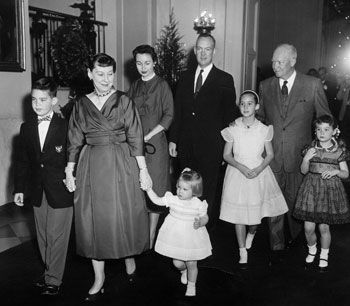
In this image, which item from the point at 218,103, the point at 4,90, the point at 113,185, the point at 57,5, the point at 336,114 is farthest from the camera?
the point at 336,114

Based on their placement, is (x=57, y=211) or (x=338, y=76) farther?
(x=338, y=76)

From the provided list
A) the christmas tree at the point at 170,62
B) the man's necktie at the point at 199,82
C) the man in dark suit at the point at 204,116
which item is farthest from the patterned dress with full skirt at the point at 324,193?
the christmas tree at the point at 170,62

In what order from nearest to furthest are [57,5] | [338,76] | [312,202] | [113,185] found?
[113,185] → [312,202] → [57,5] → [338,76]

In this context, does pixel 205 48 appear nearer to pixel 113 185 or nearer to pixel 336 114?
pixel 113 185

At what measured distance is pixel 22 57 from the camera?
4906mm

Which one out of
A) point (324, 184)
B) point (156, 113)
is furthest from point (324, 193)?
point (156, 113)

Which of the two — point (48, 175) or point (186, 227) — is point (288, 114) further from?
point (48, 175)

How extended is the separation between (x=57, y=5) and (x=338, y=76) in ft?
23.6

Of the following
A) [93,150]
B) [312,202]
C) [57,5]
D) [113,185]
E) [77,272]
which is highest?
[57,5]

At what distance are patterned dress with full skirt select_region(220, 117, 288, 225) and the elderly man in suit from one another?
151 millimetres

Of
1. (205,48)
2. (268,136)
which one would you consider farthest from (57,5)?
(268,136)

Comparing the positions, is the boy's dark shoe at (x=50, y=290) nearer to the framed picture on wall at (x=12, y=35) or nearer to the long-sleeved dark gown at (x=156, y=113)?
the long-sleeved dark gown at (x=156, y=113)

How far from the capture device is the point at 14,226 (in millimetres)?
4258

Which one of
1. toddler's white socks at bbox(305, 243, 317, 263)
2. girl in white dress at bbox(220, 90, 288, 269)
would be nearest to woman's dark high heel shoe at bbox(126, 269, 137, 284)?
girl in white dress at bbox(220, 90, 288, 269)
